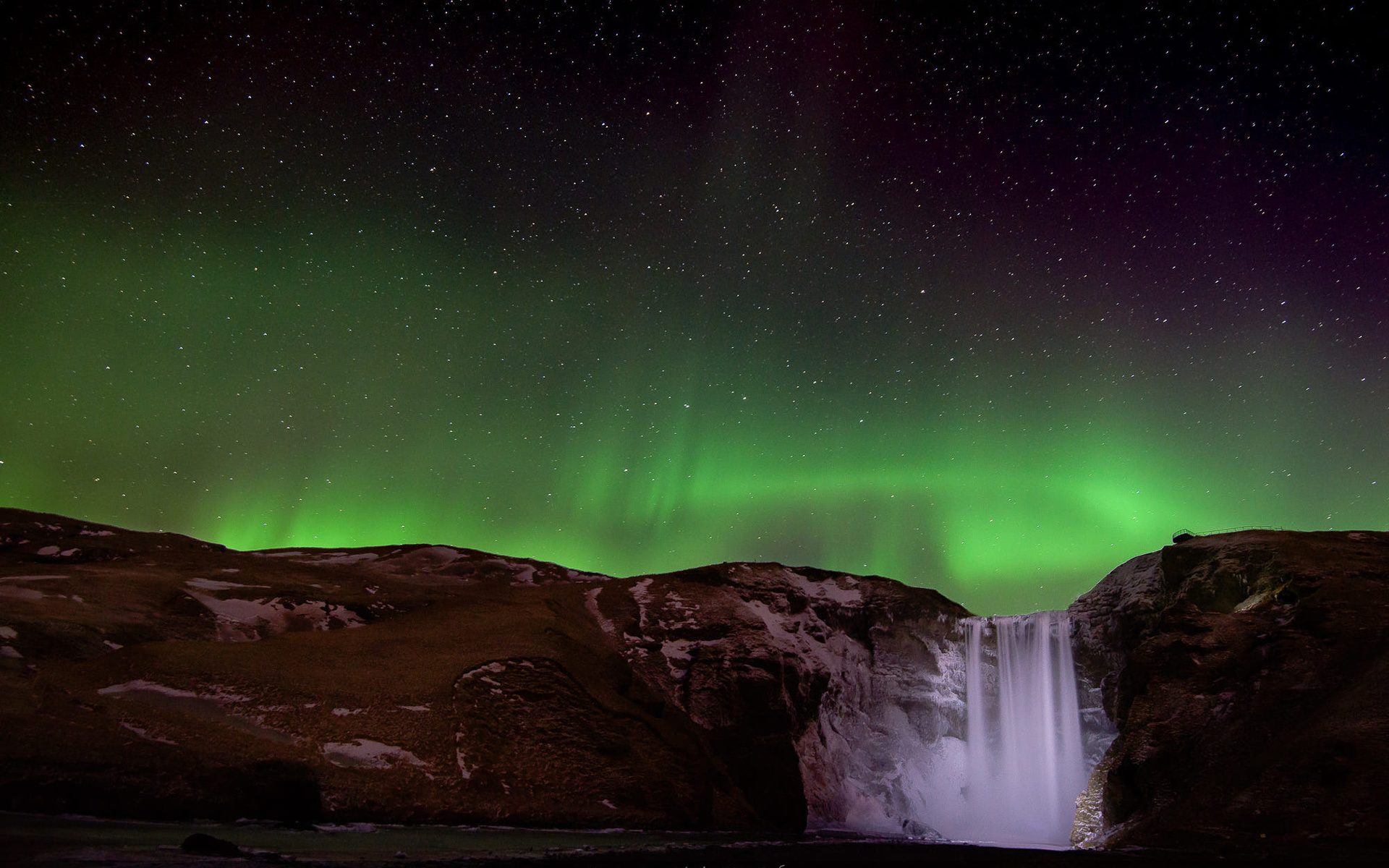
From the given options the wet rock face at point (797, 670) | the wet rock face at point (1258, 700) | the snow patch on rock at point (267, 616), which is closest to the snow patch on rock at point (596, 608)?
the wet rock face at point (797, 670)

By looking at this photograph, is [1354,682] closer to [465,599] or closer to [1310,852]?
[1310,852]

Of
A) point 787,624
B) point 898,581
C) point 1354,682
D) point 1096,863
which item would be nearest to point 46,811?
point 1096,863

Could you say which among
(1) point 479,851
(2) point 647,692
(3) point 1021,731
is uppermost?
(2) point 647,692

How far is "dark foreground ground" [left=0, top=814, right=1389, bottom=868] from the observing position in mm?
11734

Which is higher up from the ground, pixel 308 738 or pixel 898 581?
pixel 898 581

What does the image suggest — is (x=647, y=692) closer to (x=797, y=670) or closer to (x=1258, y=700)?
(x=797, y=670)

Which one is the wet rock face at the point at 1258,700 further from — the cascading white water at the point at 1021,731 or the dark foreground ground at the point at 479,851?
the cascading white water at the point at 1021,731

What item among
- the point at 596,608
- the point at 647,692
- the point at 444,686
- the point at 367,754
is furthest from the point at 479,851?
the point at 596,608

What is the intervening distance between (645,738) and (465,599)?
1484 cm

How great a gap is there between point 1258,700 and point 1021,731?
674 inches

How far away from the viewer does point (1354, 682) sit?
1053 inches

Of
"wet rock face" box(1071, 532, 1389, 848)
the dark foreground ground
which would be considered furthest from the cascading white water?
the dark foreground ground

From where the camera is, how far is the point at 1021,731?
43844 millimetres

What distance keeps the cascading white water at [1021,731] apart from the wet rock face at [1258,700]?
3.99 m
